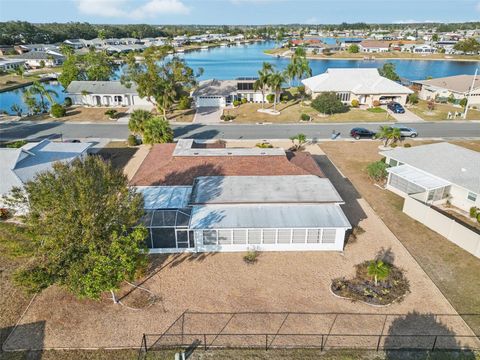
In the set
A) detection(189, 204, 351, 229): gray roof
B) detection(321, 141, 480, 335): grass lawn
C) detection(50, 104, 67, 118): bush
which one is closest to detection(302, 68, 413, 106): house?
detection(321, 141, 480, 335): grass lawn

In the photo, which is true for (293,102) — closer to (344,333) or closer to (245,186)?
(245,186)

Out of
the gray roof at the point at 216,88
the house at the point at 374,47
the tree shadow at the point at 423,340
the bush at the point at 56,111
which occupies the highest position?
the house at the point at 374,47

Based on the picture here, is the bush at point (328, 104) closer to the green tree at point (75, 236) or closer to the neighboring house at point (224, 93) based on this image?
the neighboring house at point (224, 93)

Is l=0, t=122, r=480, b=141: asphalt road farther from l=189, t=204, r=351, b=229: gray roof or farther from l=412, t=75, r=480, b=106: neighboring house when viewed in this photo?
l=189, t=204, r=351, b=229: gray roof

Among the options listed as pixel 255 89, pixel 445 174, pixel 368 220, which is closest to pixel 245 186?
pixel 368 220

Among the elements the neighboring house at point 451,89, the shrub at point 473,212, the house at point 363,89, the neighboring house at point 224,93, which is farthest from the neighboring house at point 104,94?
the neighboring house at point 451,89
